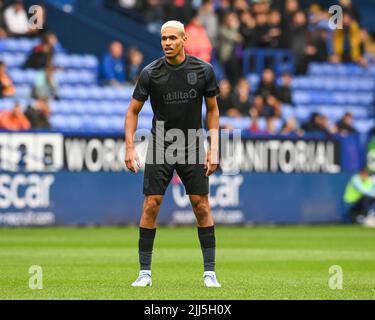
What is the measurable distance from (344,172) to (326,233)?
338cm

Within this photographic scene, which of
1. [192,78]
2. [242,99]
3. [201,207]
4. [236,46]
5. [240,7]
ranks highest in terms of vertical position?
[240,7]

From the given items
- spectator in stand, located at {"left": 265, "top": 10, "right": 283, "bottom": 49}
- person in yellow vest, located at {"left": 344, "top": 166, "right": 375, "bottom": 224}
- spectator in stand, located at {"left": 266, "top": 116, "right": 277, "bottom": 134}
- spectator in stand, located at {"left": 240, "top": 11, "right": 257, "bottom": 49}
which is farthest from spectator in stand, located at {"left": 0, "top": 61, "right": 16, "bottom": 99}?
spectator in stand, located at {"left": 265, "top": 10, "right": 283, "bottom": 49}

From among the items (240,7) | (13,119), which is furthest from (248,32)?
(13,119)

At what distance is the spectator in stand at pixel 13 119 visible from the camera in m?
22.0

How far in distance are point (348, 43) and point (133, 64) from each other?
810 centimetres

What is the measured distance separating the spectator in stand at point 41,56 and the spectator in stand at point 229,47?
4.57m

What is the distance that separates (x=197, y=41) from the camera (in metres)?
26.8

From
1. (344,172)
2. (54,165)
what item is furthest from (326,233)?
(54,165)

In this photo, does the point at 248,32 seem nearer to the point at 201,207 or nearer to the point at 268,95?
the point at 268,95

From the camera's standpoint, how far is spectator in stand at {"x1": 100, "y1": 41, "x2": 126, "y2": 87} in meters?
26.1

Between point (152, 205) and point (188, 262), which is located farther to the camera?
point (188, 262)

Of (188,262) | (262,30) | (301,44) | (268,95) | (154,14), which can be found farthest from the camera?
(301,44)

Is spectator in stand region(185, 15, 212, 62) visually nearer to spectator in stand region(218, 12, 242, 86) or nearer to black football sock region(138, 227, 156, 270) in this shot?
spectator in stand region(218, 12, 242, 86)
